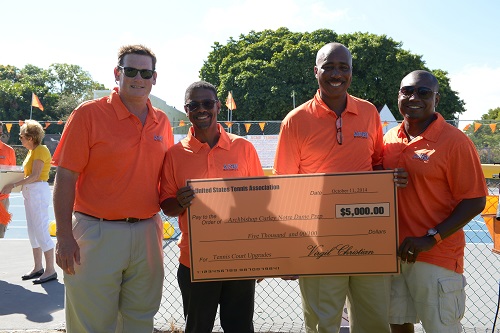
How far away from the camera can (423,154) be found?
3.11 meters

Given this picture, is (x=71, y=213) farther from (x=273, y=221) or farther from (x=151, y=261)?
(x=273, y=221)

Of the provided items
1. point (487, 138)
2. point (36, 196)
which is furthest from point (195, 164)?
point (487, 138)

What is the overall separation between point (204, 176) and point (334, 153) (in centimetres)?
92

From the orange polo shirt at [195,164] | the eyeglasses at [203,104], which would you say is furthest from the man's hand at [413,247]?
the eyeglasses at [203,104]

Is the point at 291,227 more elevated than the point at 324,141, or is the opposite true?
the point at 324,141

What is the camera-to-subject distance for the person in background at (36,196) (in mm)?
6574

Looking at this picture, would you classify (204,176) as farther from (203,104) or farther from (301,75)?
(301,75)

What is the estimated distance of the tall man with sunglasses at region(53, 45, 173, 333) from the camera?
308 centimetres

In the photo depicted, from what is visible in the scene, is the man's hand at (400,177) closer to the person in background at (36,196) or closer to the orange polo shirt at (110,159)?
the orange polo shirt at (110,159)

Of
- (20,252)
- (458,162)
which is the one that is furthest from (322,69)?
(20,252)

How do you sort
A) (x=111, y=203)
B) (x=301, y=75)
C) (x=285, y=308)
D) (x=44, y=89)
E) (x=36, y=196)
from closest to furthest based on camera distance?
1. (x=111, y=203)
2. (x=285, y=308)
3. (x=36, y=196)
4. (x=301, y=75)
5. (x=44, y=89)

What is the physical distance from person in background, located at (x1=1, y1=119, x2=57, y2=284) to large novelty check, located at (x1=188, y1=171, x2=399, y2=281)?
14.1ft

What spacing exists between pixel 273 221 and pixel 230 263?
1.35 feet

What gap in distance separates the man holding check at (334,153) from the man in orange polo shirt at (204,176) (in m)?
0.39
